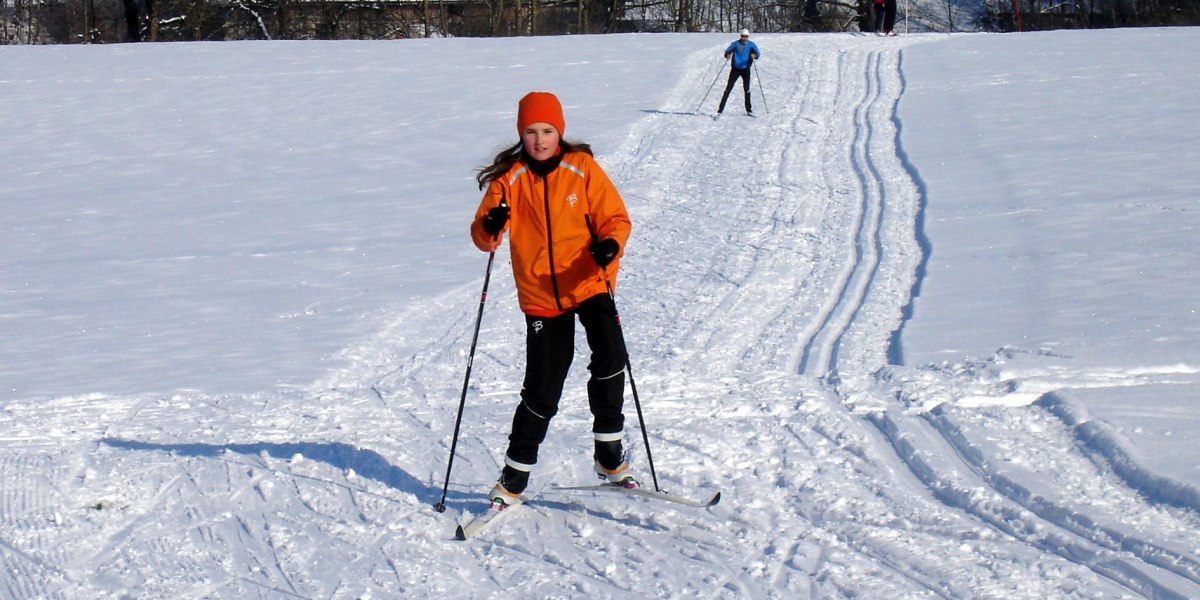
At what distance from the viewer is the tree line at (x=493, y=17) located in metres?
38.3

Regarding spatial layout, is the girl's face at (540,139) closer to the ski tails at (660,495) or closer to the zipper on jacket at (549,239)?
the zipper on jacket at (549,239)

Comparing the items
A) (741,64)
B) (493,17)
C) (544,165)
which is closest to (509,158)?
(544,165)

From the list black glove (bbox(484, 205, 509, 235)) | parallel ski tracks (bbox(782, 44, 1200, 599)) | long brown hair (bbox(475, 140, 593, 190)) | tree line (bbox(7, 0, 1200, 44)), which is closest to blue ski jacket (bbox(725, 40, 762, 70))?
parallel ski tracks (bbox(782, 44, 1200, 599))

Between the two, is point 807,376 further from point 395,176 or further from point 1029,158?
point 395,176

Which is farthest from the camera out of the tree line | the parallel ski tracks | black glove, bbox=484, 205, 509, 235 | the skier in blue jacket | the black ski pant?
the tree line

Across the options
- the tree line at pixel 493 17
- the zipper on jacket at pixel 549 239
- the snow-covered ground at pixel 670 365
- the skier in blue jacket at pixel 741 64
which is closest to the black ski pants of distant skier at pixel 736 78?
the skier in blue jacket at pixel 741 64

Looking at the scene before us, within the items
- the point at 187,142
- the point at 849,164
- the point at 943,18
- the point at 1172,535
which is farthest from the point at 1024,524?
the point at 943,18

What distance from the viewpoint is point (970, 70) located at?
18406 millimetres

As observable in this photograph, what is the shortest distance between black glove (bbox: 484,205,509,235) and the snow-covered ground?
3.39 ft

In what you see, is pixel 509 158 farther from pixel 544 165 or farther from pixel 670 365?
pixel 670 365

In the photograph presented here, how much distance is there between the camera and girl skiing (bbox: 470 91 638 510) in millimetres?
4043

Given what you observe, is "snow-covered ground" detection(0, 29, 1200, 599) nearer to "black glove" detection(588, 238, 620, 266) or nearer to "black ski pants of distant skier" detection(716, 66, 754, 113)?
"black ski pants of distant skier" detection(716, 66, 754, 113)

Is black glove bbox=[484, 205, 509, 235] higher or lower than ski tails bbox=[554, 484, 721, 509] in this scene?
higher

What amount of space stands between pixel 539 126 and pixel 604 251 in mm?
491
